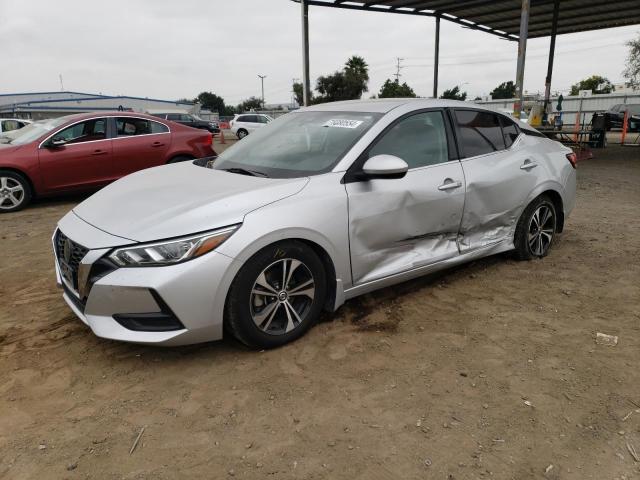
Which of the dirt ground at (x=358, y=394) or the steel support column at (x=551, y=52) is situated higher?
the steel support column at (x=551, y=52)

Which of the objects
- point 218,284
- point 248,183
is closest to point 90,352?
point 218,284

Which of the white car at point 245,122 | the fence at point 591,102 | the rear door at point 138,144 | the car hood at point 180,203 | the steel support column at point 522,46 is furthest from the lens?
the fence at point 591,102

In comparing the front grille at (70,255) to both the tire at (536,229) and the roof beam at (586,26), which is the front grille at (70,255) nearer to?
the tire at (536,229)

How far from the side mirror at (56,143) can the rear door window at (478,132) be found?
5.93 metres

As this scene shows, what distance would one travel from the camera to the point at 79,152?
7.29m

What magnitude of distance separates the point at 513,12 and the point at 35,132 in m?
16.4

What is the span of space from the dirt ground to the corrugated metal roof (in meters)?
13.8

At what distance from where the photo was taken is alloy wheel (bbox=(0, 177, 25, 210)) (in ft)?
22.9

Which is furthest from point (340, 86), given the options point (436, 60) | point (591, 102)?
point (436, 60)

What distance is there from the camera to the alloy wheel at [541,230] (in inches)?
178

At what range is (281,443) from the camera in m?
2.18

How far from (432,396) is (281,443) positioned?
33.0 inches

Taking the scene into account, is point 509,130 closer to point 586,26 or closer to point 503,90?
point 586,26

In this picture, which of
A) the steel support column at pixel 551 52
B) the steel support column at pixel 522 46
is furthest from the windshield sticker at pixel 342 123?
the steel support column at pixel 551 52
